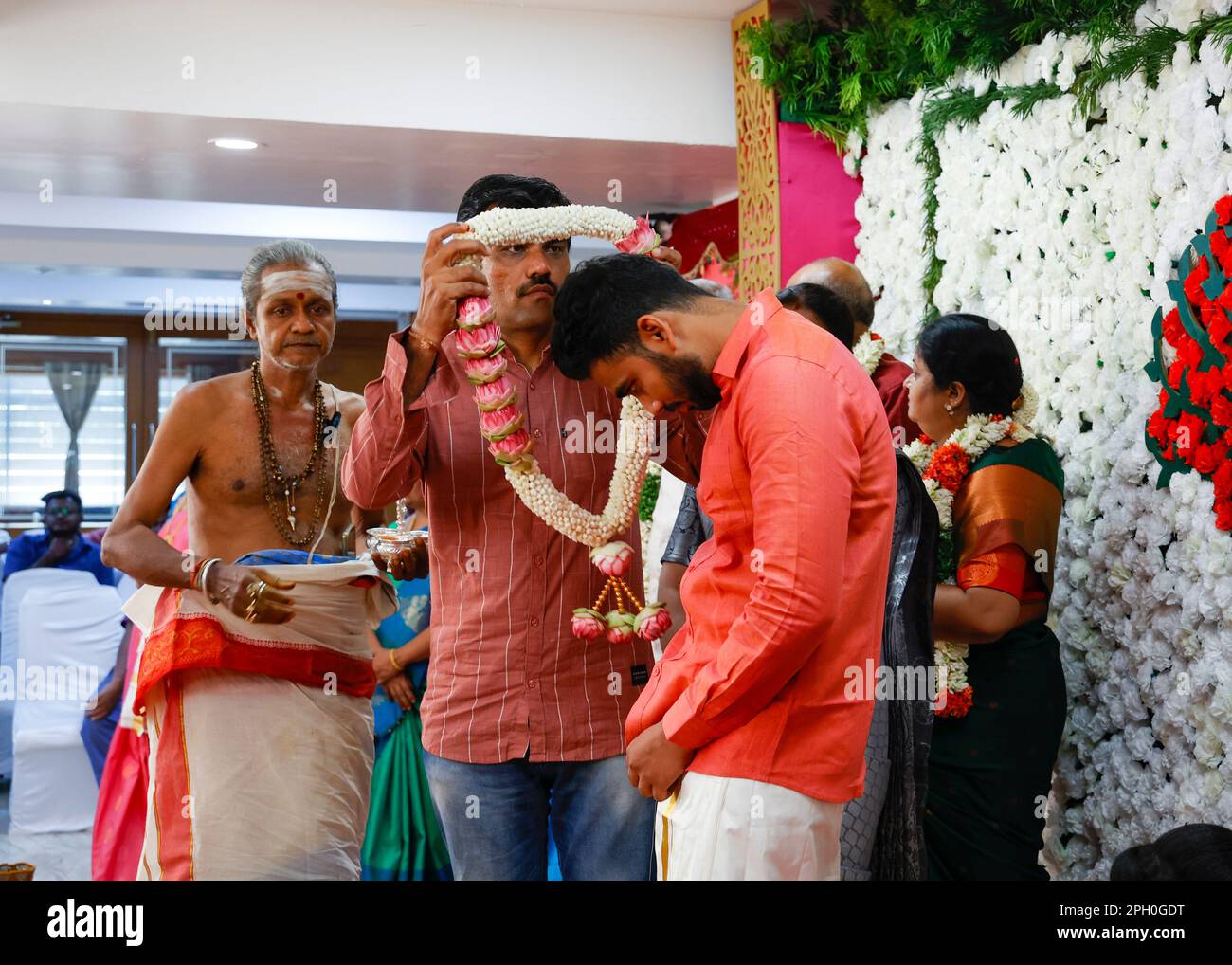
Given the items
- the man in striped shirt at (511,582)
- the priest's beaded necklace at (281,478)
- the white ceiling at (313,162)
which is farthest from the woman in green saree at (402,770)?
the man in striped shirt at (511,582)

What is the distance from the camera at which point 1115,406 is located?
3.43 meters

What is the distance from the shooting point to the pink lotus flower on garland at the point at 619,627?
2.25 meters

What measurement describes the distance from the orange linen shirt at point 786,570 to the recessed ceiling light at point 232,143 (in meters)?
3.90

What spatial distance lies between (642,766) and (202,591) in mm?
1328

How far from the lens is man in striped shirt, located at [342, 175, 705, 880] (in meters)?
2.24

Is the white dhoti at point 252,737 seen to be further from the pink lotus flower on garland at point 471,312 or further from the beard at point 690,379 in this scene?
the beard at point 690,379

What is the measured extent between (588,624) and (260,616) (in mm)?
779

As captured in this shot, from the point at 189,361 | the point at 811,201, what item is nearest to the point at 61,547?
the point at 189,361

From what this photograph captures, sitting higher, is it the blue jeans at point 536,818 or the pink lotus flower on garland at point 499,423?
the pink lotus flower on garland at point 499,423

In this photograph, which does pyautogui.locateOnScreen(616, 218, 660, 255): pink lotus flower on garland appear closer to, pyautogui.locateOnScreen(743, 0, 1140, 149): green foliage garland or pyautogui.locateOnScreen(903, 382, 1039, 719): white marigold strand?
pyautogui.locateOnScreen(903, 382, 1039, 719): white marigold strand

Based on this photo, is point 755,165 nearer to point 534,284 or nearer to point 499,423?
point 534,284

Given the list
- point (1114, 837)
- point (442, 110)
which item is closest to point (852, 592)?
point (1114, 837)

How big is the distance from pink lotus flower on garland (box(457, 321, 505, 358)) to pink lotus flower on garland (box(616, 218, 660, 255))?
28 cm
